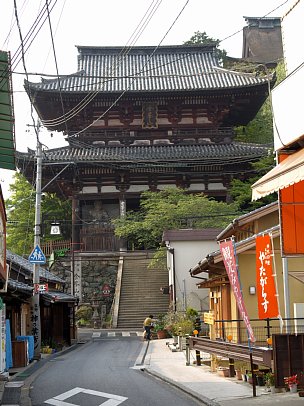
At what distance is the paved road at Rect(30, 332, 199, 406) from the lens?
1363 centimetres

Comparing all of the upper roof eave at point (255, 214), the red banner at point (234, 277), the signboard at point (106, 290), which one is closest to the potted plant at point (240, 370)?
the red banner at point (234, 277)

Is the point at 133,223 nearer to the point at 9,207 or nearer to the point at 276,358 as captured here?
the point at 9,207

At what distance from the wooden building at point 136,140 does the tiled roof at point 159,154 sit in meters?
0.06

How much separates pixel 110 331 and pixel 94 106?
15.4 m

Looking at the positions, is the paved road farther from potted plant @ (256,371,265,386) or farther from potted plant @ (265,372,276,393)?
potted plant @ (256,371,265,386)

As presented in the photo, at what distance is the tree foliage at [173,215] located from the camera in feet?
121

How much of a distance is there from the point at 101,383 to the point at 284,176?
931 centimetres

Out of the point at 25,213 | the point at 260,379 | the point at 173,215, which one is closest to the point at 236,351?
the point at 260,379

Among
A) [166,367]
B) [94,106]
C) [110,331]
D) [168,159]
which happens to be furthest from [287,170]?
[94,106]

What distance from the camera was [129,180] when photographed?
42688 mm

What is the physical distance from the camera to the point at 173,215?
122 feet

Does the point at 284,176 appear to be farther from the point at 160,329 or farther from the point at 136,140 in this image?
the point at 136,140

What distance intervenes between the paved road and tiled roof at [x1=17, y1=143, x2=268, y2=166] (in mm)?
15779

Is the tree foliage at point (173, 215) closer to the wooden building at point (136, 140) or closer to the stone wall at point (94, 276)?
the wooden building at point (136, 140)
